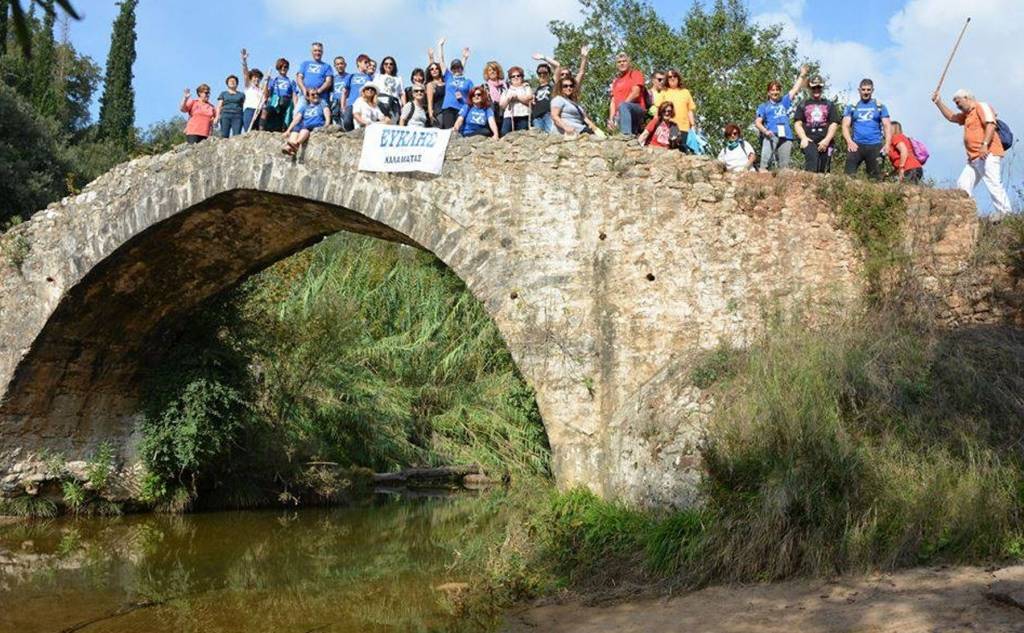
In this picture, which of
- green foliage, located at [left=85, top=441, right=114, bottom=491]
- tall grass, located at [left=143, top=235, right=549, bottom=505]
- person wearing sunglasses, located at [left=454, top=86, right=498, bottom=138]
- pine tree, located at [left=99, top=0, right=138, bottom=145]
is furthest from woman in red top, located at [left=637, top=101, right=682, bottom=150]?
pine tree, located at [left=99, top=0, right=138, bottom=145]

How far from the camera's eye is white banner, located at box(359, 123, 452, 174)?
10336mm

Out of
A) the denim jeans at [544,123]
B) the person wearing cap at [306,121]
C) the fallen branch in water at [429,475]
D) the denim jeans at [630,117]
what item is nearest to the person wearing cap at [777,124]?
the denim jeans at [630,117]

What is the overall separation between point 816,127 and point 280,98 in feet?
Result: 19.0

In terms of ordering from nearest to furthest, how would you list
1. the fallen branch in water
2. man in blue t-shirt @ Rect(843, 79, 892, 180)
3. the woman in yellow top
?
man in blue t-shirt @ Rect(843, 79, 892, 180) → the woman in yellow top → the fallen branch in water

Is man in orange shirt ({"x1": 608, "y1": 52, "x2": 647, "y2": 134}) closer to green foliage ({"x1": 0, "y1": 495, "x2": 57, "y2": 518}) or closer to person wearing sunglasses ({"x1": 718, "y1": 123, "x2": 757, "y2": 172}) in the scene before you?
person wearing sunglasses ({"x1": 718, "y1": 123, "x2": 757, "y2": 172})

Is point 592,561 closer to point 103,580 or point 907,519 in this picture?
point 907,519

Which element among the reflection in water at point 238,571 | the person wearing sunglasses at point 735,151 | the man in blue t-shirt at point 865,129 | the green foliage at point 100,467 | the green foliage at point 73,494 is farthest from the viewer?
the green foliage at point 100,467

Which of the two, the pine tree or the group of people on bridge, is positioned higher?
the pine tree

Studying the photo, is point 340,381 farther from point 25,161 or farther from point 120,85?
point 120,85

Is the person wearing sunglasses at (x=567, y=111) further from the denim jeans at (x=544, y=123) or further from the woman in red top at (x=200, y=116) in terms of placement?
the woman in red top at (x=200, y=116)

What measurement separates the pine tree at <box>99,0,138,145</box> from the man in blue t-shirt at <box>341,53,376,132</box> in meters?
20.9

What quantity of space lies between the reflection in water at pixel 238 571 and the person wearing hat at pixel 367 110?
4.20 metres

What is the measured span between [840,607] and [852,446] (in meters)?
1.44

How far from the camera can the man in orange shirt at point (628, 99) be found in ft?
35.1
